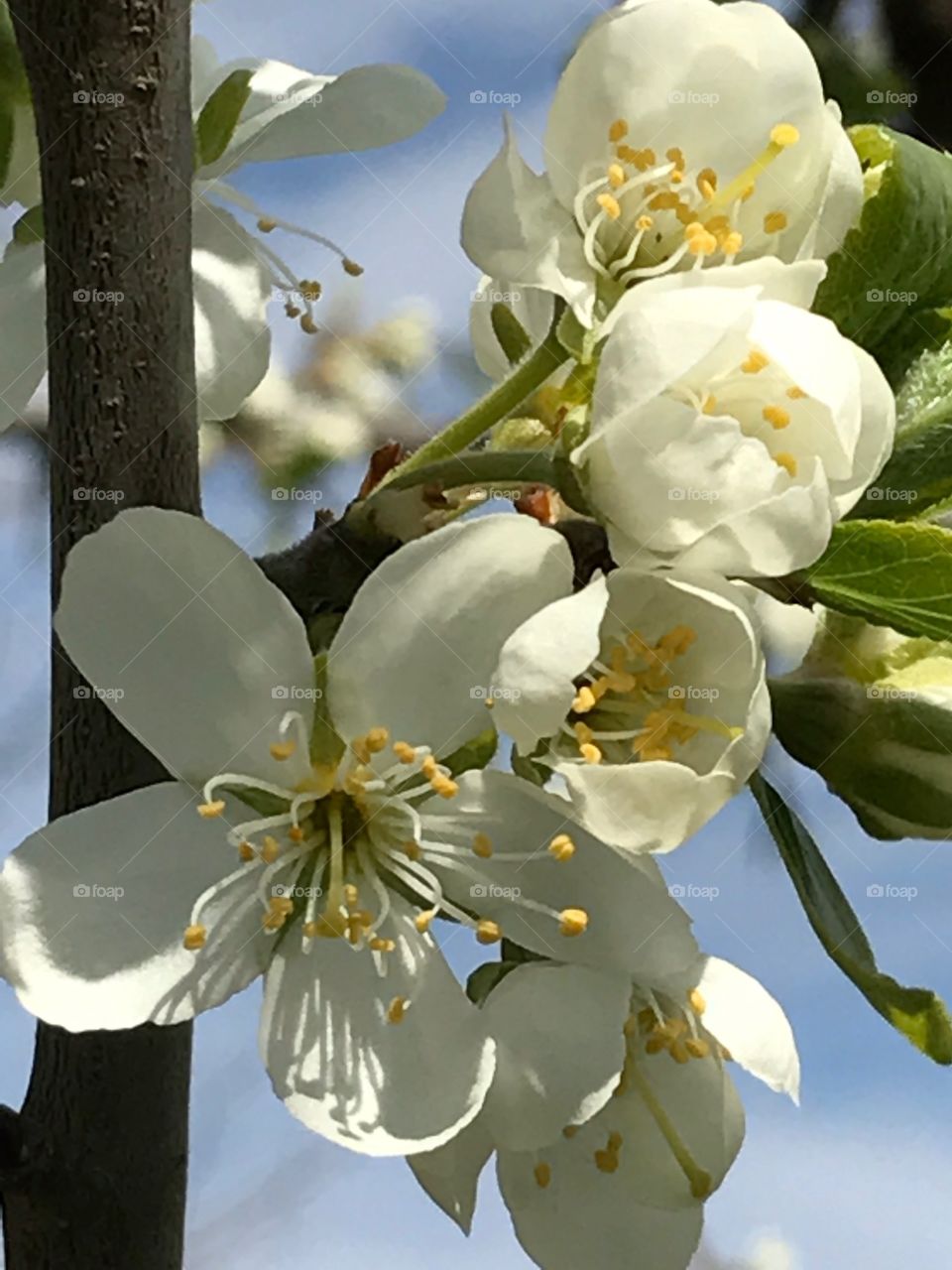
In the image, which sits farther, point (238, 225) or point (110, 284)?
point (238, 225)

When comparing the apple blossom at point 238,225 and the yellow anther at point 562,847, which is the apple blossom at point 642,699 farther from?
the apple blossom at point 238,225

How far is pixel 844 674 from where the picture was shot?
53 centimetres

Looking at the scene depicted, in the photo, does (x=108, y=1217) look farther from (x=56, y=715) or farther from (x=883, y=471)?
(x=883, y=471)

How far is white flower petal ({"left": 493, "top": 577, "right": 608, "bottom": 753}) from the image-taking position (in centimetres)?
37

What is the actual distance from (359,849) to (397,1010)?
6 cm

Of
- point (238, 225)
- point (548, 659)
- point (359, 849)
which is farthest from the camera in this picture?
point (238, 225)

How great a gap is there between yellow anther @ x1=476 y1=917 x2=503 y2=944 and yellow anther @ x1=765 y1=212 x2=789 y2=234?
0.22 meters

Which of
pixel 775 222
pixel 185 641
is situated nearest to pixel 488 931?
pixel 185 641

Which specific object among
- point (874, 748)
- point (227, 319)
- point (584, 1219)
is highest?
point (227, 319)

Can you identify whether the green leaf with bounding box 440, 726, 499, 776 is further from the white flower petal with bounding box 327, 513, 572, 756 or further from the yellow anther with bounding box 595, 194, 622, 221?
the yellow anther with bounding box 595, 194, 622, 221

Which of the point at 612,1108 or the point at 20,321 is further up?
the point at 20,321

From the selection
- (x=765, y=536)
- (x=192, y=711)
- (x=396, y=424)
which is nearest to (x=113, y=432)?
(x=192, y=711)

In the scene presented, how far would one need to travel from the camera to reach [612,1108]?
472mm

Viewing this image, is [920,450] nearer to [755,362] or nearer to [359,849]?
[755,362]
